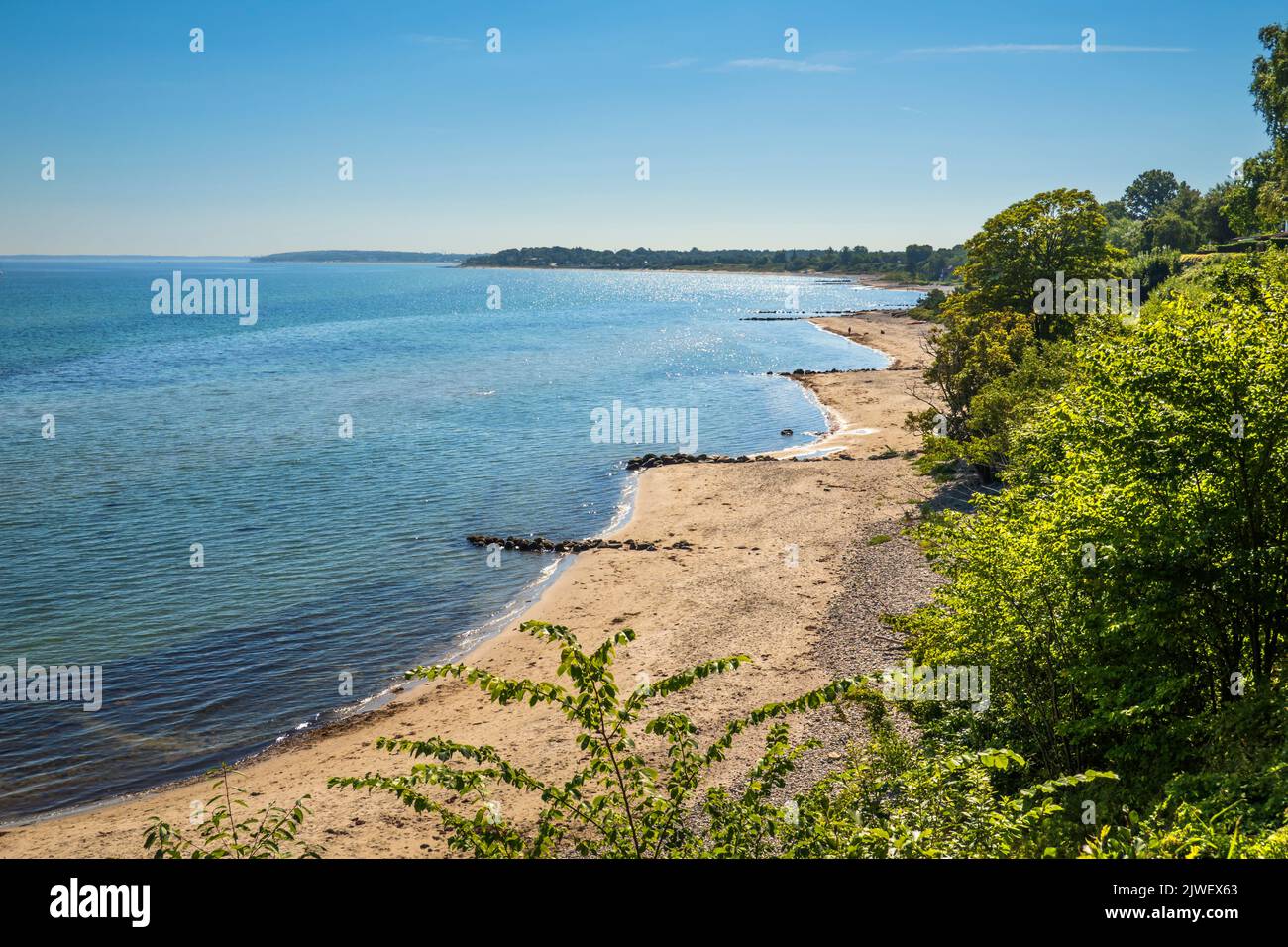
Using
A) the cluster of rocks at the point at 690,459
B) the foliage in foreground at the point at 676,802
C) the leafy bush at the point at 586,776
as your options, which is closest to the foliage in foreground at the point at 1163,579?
the foliage in foreground at the point at 676,802

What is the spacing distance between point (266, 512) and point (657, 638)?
22182 mm

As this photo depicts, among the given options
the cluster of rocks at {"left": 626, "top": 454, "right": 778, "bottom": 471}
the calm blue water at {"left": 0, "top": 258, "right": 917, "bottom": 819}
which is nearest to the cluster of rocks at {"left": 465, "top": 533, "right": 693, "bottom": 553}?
the calm blue water at {"left": 0, "top": 258, "right": 917, "bottom": 819}

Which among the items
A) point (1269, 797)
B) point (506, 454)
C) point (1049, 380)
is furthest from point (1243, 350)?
point (506, 454)

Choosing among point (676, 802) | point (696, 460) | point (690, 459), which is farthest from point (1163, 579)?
point (690, 459)

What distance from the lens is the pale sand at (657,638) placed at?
17359 millimetres

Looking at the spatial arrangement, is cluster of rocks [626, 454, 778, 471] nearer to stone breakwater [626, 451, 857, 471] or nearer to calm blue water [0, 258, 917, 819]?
stone breakwater [626, 451, 857, 471]

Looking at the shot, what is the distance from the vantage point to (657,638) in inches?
1018

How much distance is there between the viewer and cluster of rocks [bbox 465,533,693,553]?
3500 centimetres

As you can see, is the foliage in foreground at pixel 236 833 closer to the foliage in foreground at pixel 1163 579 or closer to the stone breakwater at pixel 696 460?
the foliage in foreground at pixel 1163 579

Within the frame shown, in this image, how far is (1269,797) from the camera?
31.9 ft

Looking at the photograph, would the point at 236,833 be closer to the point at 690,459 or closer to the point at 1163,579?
Result: the point at 1163,579

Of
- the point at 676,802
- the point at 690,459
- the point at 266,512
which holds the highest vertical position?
the point at 690,459

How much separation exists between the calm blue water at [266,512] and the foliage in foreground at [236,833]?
3880 mm
